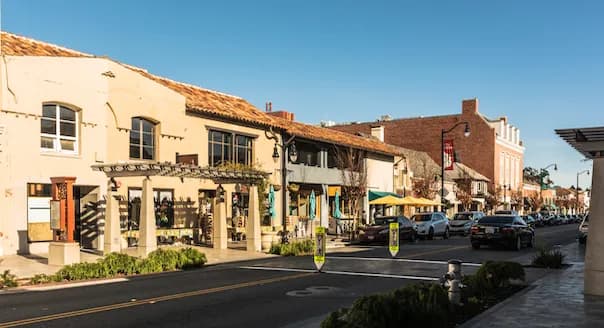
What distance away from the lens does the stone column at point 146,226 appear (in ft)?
65.0

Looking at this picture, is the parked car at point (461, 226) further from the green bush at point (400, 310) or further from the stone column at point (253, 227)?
the green bush at point (400, 310)

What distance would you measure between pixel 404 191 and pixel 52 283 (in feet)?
122

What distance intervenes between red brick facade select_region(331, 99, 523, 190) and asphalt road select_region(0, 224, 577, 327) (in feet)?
183

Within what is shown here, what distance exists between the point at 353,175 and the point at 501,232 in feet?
45.8

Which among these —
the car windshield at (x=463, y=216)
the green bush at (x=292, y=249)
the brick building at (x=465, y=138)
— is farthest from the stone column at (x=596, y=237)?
the brick building at (x=465, y=138)

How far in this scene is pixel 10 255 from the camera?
63.3ft

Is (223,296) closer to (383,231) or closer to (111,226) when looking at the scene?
(111,226)

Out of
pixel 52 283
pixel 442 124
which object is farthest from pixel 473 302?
pixel 442 124

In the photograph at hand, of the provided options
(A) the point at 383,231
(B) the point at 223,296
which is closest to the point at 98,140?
(B) the point at 223,296

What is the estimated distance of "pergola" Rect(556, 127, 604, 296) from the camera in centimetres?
1144

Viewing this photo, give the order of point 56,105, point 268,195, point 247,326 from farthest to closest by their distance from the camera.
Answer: point 268,195
point 56,105
point 247,326

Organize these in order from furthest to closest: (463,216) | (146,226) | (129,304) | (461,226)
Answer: (463,216)
(461,226)
(146,226)
(129,304)

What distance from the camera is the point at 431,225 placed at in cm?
3519

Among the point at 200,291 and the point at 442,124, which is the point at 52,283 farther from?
the point at 442,124
